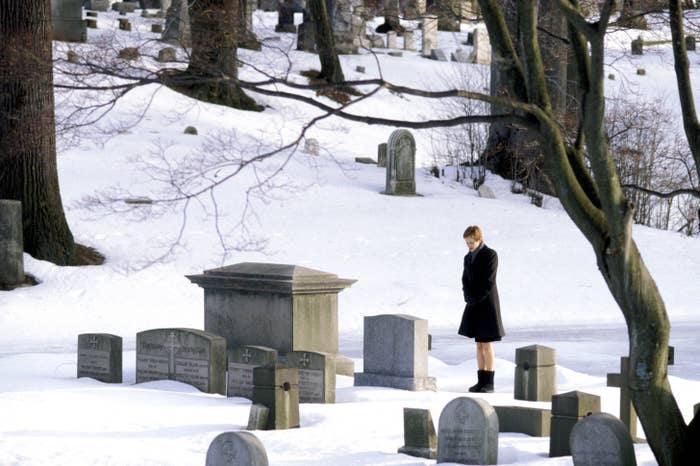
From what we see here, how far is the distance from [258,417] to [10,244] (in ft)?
30.0

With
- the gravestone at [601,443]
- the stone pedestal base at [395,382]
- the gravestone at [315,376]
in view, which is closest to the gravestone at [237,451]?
the gravestone at [601,443]

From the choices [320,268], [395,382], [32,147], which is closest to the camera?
[395,382]

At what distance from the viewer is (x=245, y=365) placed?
440 inches

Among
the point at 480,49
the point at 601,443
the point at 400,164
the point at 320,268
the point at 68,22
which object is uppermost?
the point at 68,22

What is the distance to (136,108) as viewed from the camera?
27.7m

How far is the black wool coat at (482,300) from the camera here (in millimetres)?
11867

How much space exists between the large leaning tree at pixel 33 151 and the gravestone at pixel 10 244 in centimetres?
86

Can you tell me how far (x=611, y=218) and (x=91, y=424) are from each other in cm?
463

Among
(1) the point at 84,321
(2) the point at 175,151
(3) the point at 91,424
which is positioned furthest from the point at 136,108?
(3) the point at 91,424

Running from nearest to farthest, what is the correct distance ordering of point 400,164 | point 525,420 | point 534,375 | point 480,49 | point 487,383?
point 525,420
point 534,375
point 487,383
point 400,164
point 480,49

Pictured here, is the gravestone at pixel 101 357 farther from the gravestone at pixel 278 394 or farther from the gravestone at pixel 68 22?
the gravestone at pixel 68 22

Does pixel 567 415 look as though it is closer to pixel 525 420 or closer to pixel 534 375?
pixel 525 420

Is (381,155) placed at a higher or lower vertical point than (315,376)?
higher

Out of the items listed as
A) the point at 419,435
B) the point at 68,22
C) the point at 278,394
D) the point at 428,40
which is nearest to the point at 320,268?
the point at 278,394
